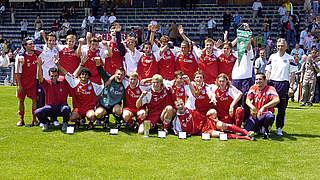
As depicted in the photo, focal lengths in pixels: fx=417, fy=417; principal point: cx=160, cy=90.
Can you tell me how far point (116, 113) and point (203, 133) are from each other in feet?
6.18

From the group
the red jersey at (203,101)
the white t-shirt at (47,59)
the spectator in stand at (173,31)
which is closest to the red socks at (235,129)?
the red jersey at (203,101)

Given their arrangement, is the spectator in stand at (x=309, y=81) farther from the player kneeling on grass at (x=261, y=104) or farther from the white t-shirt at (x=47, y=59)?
the white t-shirt at (x=47, y=59)

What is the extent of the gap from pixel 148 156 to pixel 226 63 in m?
3.93

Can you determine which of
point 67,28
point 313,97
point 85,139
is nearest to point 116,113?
point 85,139

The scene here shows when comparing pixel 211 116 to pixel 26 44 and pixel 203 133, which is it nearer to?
pixel 203 133

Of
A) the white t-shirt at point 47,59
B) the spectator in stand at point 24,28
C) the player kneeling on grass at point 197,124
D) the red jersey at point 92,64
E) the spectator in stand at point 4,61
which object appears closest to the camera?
the player kneeling on grass at point 197,124

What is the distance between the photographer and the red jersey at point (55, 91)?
8.70 metres

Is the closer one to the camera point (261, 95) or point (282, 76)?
point (261, 95)

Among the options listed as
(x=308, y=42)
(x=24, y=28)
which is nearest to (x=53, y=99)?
(x=308, y=42)

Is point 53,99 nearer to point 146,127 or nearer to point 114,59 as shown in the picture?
point 114,59

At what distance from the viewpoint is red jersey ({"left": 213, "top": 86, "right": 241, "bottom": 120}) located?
839 cm

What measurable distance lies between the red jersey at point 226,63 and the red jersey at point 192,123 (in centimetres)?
177

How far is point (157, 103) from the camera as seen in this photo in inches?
336

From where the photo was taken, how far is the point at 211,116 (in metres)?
8.30
